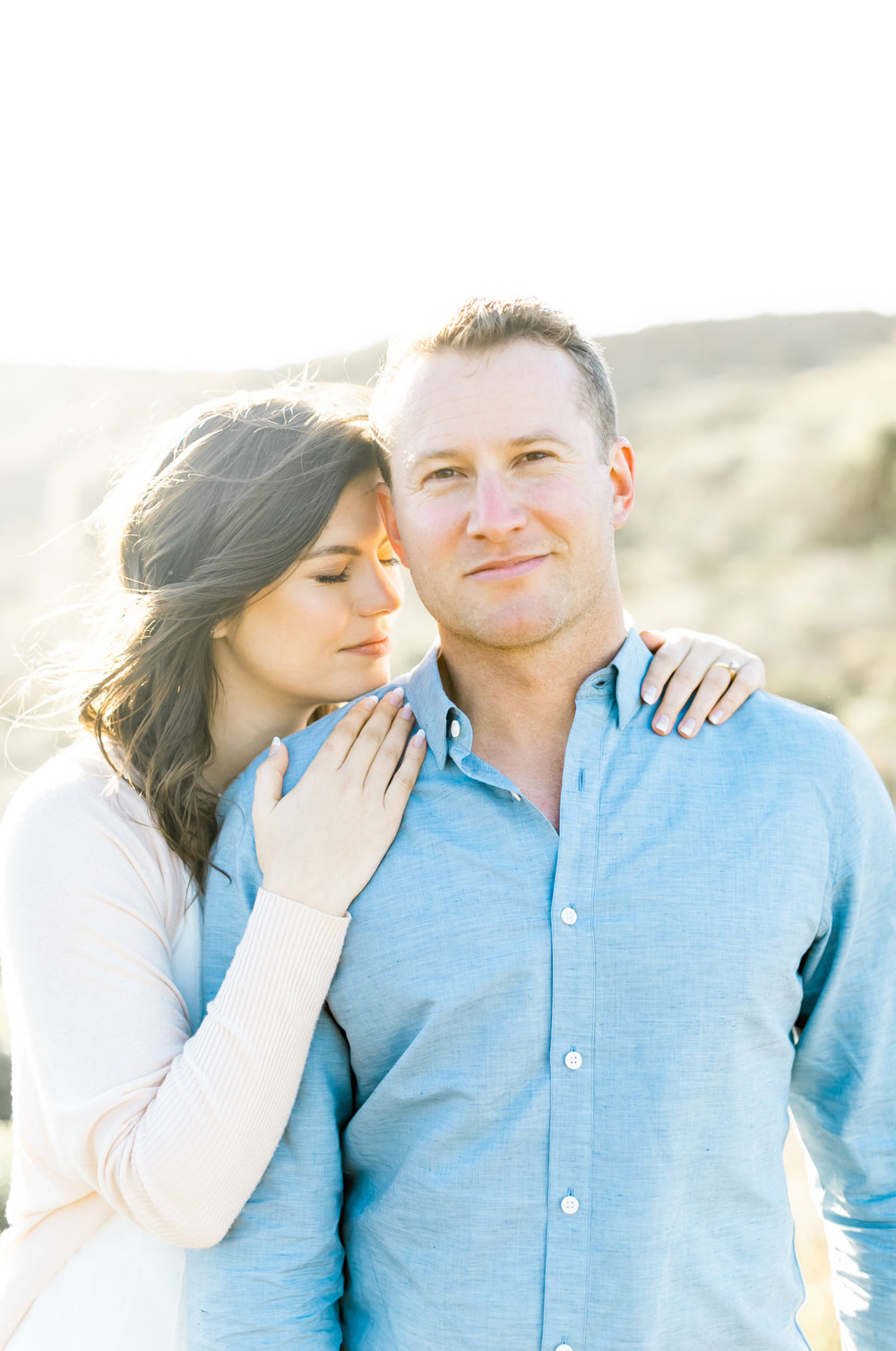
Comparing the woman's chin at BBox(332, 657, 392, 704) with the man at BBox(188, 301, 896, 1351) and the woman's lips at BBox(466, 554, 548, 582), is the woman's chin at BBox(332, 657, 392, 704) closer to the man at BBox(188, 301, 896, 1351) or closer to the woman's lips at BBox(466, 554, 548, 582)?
the man at BBox(188, 301, 896, 1351)

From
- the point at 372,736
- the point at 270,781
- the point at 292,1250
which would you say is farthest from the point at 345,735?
the point at 292,1250

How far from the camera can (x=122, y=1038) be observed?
6.14 feet

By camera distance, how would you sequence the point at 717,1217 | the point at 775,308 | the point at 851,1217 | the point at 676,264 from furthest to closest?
the point at 676,264 < the point at 775,308 < the point at 851,1217 < the point at 717,1217

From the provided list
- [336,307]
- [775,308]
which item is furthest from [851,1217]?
[775,308]

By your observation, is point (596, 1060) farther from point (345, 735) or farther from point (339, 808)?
point (345, 735)

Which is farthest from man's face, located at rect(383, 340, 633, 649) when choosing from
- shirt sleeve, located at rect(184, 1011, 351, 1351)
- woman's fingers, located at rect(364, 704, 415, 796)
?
shirt sleeve, located at rect(184, 1011, 351, 1351)

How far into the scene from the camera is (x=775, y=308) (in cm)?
2481

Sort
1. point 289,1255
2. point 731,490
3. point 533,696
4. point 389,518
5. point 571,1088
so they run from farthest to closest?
point 731,490 → point 389,518 → point 533,696 → point 289,1255 → point 571,1088

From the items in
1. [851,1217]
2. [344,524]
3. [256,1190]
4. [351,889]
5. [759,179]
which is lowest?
[851,1217]

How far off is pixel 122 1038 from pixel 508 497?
114 centimetres

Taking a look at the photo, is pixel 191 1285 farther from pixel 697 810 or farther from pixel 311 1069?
pixel 697 810

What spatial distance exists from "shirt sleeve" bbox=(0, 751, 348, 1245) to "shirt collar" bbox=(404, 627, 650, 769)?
383 millimetres

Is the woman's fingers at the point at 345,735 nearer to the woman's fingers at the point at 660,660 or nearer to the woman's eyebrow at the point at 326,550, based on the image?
the woman's eyebrow at the point at 326,550

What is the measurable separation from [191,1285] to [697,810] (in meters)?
1.19
